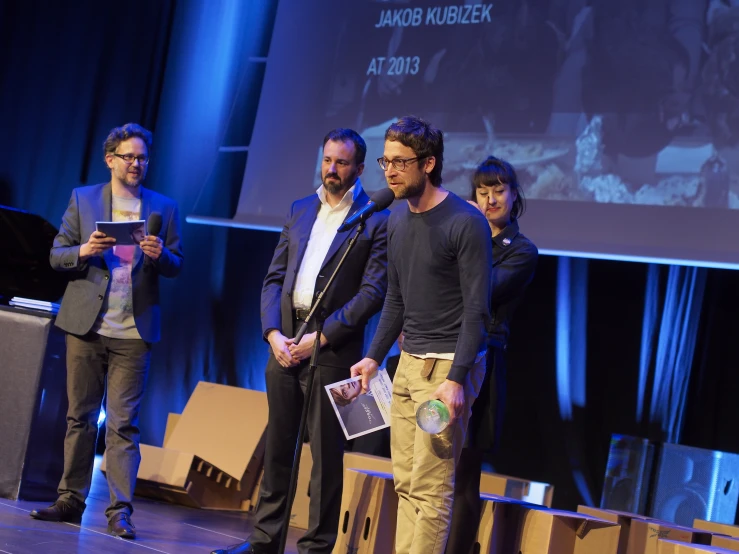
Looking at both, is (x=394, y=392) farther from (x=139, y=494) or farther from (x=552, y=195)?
(x=139, y=494)

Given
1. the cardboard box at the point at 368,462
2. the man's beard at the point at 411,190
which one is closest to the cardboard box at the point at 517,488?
the cardboard box at the point at 368,462

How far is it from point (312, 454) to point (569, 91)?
2.43 meters

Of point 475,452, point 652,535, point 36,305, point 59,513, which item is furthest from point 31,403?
point 652,535

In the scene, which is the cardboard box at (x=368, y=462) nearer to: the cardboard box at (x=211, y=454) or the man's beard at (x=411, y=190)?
A: the cardboard box at (x=211, y=454)

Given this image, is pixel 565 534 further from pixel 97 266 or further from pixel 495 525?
pixel 97 266

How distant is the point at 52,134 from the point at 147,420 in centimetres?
223

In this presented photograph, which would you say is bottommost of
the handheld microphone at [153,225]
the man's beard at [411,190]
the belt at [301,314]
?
the belt at [301,314]

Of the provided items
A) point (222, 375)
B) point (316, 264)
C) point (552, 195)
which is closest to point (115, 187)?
point (316, 264)

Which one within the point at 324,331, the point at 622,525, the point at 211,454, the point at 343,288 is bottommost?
the point at 211,454

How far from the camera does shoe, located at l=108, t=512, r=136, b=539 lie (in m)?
3.50

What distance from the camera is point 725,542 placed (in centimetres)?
324

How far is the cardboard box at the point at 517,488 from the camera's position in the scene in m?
4.13

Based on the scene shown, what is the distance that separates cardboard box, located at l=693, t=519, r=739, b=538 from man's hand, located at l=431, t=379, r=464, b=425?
5.71 feet

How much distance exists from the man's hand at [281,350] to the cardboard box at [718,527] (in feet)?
5.96
